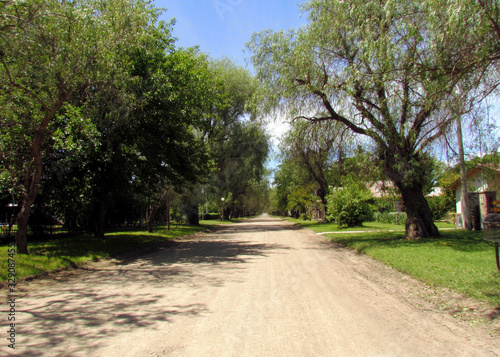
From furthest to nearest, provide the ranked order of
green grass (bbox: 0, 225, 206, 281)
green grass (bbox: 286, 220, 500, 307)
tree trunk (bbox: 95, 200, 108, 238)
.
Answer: tree trunk (bbox: 95, 200, 108, 238), green grass (bbox: 0, 225, 206, 281), green grass (bbox: 286, 220, 500, 307)

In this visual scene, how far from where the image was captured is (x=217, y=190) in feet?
116

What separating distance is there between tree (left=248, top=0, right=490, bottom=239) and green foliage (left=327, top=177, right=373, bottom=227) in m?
9.76

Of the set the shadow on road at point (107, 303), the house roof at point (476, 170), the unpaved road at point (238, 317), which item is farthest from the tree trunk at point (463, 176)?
the shadow on road at point (107, 303)

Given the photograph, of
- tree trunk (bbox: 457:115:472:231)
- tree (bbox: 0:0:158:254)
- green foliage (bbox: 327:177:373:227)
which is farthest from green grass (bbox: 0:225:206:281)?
green foliage (bbox: 327:177:373:227)

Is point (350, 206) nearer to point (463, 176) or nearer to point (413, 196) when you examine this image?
point (463, 176)

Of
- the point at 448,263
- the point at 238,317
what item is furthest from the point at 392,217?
the point at 238,317

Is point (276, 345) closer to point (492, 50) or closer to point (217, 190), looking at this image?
point (492, 50)

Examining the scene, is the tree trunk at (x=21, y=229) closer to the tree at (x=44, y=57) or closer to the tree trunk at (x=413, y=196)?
the tree at (x=44, y=57)

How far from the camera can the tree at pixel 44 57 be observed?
337 inches

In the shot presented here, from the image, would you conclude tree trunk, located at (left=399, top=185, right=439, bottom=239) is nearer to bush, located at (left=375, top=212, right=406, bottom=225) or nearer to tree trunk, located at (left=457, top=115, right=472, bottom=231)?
tree trunk, located at (left=457, top=115, right=472, bottom=231)

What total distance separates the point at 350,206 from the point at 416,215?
10.2 metres

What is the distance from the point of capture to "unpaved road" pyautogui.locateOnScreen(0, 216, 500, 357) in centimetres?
425

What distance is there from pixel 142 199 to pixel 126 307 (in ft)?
52.5

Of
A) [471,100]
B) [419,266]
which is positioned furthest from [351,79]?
[419,266]
